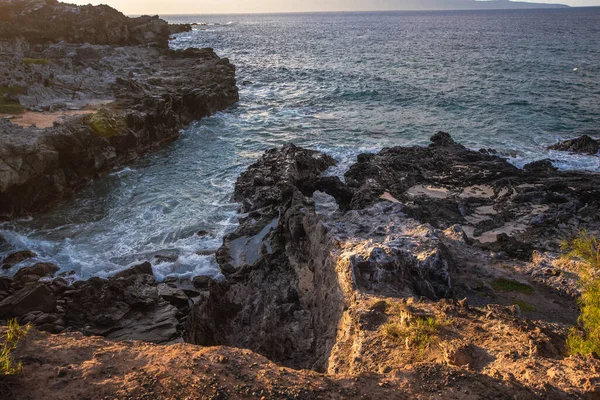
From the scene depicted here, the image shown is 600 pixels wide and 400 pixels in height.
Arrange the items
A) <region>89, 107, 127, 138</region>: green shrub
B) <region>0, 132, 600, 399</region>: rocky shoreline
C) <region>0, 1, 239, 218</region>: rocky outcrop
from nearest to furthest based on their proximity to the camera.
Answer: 1. <region>0, 132, 600, 399</region>: rocky shoreline
2. <region>0, 1, 239, 218</region>: rocky outcrop
3. <region>89, 107, 127, 138</region>: green shrub

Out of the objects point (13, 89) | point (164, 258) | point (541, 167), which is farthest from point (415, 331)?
point (13, 89)

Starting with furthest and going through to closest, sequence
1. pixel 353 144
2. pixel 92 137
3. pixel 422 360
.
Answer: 1. pixel 353 144
2. pixel 92 137
3. pixel 422 360

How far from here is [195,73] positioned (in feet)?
172

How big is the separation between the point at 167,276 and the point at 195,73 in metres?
39.0

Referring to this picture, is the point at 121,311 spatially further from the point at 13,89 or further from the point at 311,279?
the point at 13,89

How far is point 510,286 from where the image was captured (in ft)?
46.7

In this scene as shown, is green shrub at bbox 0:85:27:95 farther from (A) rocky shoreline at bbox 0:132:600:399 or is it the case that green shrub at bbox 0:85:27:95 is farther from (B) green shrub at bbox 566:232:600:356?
(B) green shrub at bbox 566:232:600:356

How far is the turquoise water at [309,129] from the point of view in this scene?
22359 mm

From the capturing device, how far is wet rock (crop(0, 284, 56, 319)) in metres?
15.1

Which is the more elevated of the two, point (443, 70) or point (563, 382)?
point (443, 70)

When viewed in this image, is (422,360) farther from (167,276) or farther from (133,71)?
(133,71)

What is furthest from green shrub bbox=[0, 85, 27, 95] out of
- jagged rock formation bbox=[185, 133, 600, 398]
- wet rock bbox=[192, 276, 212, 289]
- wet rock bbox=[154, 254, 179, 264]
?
wet rock bbox=[192, 276, 212, 289]

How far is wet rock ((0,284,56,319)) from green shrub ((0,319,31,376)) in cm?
641

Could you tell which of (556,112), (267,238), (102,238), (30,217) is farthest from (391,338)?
(556,112)
